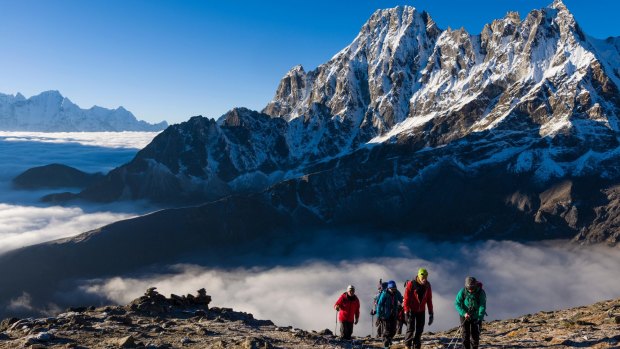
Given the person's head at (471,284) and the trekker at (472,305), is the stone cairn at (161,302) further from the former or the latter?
the person's head at (471,284)

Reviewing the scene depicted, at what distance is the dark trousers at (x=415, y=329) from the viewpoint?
2706cm

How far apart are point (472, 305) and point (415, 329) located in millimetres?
4006

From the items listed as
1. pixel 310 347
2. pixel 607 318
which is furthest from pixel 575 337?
pixel 310 347

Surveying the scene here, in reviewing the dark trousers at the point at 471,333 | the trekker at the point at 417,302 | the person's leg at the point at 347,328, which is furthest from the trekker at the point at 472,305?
the person's leg at the point at 347,328

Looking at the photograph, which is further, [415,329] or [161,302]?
[161,302]

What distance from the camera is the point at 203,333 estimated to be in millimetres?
33688

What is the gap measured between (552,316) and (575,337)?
16.6 meters

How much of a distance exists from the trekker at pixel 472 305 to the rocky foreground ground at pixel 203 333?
15.4ft

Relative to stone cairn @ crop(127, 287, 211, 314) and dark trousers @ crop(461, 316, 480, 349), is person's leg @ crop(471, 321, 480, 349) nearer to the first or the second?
dark trousers @ crop(461, 316, 480, 349)

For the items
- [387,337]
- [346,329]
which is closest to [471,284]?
[387,337]

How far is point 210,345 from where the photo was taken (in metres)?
29.7

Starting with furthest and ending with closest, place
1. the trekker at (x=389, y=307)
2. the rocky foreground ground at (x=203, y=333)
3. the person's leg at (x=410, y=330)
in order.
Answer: the trekker at (x=389, y=307), the rocky foreground ground at (x=203, y=333), the person's leg at (x=410, y=330)

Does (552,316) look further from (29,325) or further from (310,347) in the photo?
(29,325)

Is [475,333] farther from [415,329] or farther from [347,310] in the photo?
[347,310]
